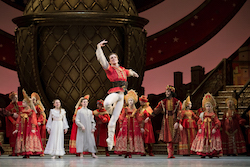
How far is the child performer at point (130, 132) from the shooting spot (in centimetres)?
1050

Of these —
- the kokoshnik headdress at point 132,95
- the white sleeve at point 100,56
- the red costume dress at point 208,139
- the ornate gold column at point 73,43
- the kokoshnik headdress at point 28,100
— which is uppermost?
the ornate gold column at point 73,43

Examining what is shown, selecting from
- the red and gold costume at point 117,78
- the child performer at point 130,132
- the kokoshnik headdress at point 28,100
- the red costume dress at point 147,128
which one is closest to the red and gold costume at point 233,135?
the red costume dress at point 147,128

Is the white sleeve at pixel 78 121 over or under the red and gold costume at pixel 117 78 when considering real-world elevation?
under

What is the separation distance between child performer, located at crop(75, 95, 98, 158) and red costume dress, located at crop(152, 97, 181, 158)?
47.2 inches

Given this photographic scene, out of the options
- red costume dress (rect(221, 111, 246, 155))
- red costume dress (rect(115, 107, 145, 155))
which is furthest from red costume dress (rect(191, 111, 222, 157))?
red costume dress (rect(115, 107, 145, 155))

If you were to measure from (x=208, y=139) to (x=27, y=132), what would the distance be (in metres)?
2.90

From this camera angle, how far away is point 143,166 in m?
7.81

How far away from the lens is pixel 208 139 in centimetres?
1033

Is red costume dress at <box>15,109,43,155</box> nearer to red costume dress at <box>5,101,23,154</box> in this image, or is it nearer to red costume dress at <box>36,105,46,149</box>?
red costume dress at <box>36,105,46,149</box>

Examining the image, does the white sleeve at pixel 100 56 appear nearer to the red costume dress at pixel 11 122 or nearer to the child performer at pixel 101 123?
the child performer at pixel 101 123

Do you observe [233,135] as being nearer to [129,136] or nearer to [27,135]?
[129,136]

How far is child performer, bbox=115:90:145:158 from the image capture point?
1050 cm

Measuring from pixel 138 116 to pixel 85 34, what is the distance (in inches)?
67.9

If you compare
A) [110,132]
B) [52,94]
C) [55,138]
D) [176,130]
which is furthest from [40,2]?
[110,132]
